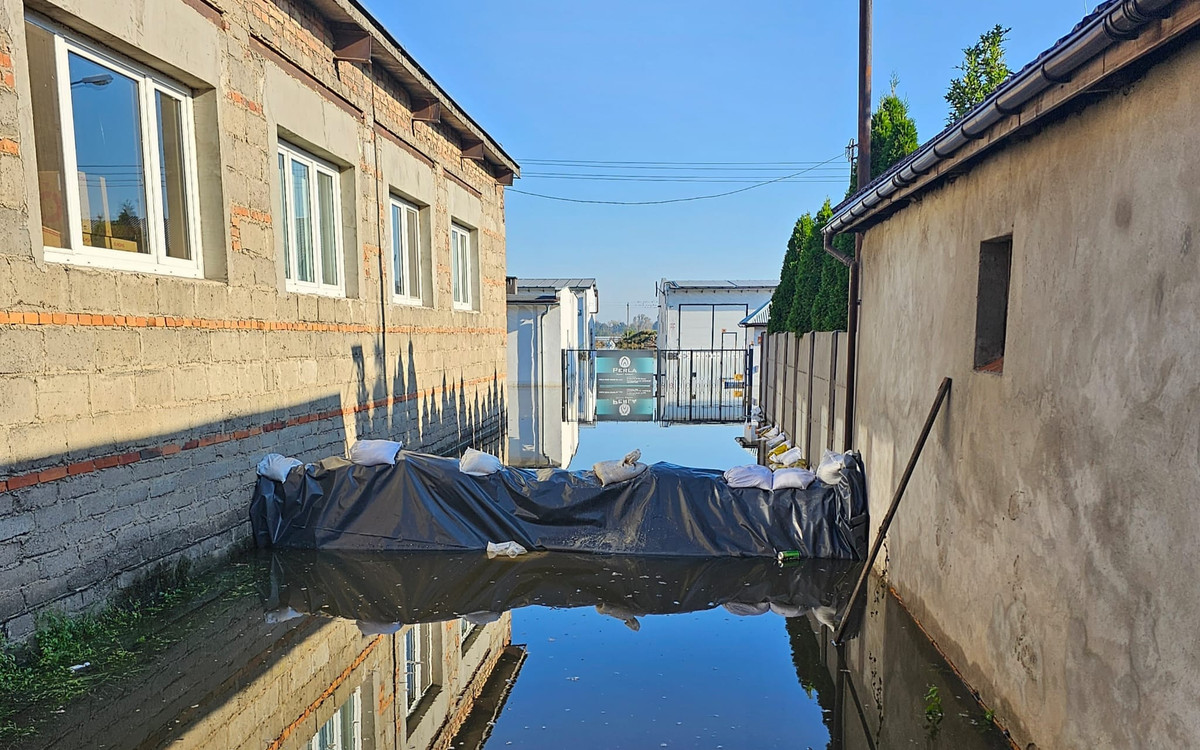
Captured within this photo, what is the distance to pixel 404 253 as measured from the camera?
929cm

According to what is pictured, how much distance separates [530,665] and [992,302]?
3.48 metres

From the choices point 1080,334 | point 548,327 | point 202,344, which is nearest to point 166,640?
point 202,344

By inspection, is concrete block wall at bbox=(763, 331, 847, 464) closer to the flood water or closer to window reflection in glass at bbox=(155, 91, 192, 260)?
the flood water

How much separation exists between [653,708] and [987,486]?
2153 millimetres

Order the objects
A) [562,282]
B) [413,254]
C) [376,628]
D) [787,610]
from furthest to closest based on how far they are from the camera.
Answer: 1. [562,282]
2. [413,254]
3. [787,610]
4. [376,628]

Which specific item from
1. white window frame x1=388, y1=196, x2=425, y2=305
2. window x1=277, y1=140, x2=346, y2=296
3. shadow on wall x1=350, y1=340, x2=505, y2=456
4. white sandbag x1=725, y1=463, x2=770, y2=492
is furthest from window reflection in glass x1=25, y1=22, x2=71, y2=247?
white sandbag x1=725, y1=463, x2=770, y2=492

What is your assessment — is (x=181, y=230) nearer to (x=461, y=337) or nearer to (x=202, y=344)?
(x=202, y=344)

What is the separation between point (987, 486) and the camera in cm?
345

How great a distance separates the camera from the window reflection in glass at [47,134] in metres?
3.78

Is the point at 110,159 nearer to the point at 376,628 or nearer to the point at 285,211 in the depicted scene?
the point at 285,211

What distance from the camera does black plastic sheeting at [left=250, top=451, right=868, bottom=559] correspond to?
5.86m

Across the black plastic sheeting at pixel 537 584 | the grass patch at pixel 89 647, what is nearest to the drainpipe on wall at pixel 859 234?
the black plastic sheeting at pixel 537 584

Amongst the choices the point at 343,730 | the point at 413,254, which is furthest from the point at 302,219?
the point at 343,730

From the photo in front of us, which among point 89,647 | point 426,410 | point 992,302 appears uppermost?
point 992,302
